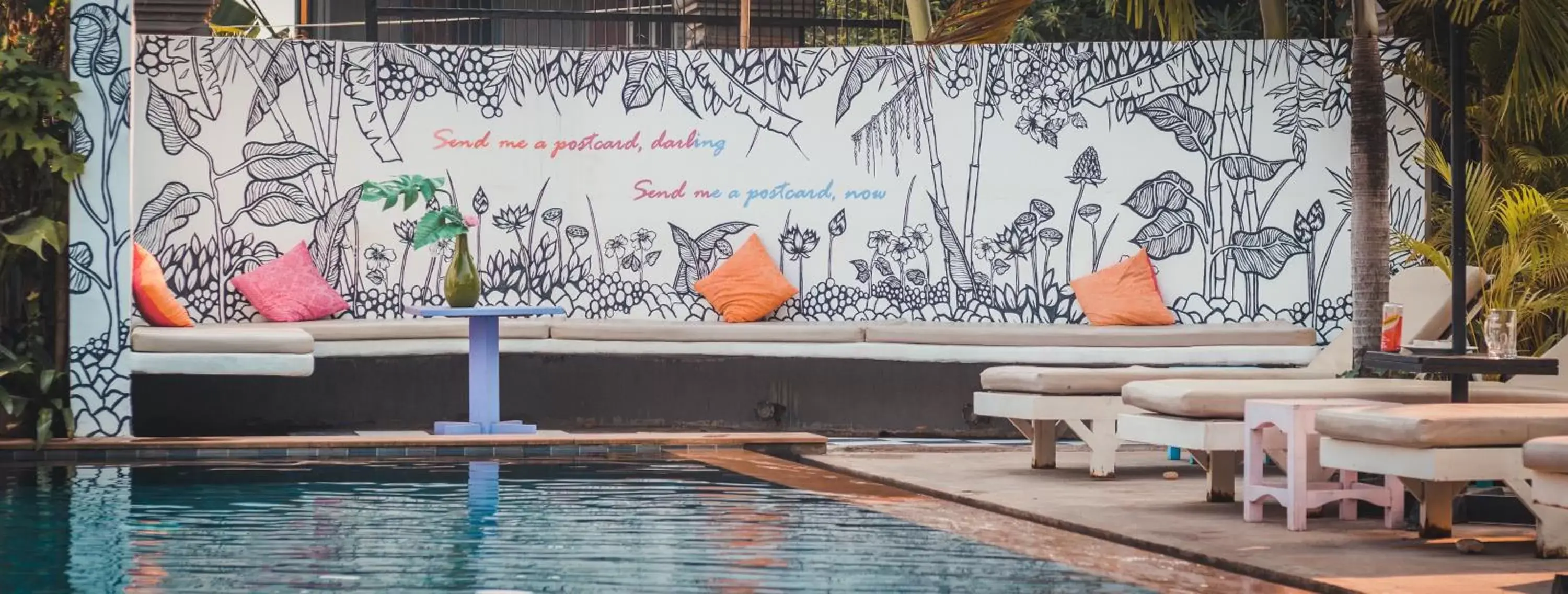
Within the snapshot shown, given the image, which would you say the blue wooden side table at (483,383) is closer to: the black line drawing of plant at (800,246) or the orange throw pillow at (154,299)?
the orange throw pillow at (154,299)

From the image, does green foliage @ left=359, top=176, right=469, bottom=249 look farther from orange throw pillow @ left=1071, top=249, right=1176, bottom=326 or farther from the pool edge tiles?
orange throw pillow @ left=1071, top=249, right=1176, bottom=326

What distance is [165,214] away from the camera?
1023 centimetres

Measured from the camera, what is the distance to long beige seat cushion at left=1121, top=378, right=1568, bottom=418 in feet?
20.7

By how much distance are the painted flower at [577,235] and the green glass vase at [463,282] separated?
122 cm

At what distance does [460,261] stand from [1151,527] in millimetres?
4490

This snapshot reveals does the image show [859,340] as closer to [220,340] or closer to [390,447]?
[390,447]

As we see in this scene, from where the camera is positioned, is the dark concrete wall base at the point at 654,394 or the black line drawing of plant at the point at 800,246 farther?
the black line drawing of plant at the point at 800,246

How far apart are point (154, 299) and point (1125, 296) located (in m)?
4.73

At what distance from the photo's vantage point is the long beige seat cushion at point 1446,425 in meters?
5.22

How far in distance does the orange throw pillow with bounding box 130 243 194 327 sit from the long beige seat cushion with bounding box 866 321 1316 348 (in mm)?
3265

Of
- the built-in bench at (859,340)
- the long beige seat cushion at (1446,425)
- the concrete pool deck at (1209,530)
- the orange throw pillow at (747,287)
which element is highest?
the orange throw pillow at (747,287)

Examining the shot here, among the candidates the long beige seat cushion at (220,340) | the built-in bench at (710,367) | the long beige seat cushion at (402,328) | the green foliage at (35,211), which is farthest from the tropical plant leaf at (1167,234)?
the green foliage at (35,211)

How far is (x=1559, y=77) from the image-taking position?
8.81 metres

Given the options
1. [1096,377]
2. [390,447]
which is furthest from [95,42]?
[1096,377]
